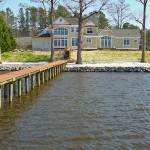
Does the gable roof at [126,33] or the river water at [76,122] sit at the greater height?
the gable roof at [126,33]

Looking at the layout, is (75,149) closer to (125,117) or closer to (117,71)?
(125,117)

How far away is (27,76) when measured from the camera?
16.9 m

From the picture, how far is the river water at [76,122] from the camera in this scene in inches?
332

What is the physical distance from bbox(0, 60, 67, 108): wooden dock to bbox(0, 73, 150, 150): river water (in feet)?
2.13

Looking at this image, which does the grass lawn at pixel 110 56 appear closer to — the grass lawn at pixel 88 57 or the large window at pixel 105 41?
the grass lawn at pixel 88 57

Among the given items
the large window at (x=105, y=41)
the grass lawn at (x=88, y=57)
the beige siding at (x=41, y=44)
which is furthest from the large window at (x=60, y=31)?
the grass lawn at (x=88, y=57)

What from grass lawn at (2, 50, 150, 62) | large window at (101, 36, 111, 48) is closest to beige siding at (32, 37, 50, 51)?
large window at (101, 36, 111, 48)

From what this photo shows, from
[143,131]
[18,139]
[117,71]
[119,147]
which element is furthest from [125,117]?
[117,71]

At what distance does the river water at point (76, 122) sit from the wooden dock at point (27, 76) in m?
0.65

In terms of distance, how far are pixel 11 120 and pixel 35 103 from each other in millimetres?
Result: 3362

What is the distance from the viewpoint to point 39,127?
9.95 meters

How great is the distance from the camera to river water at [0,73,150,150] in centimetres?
844

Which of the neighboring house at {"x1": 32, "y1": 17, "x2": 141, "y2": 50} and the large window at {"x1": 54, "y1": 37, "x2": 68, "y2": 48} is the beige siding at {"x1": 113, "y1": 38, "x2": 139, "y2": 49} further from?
the large window at {"x1": 54, "y1": 37, "x2": 68, "y2": 48}

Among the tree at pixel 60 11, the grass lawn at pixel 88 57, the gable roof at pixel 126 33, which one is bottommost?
the grass lawn at pixel 88 57
